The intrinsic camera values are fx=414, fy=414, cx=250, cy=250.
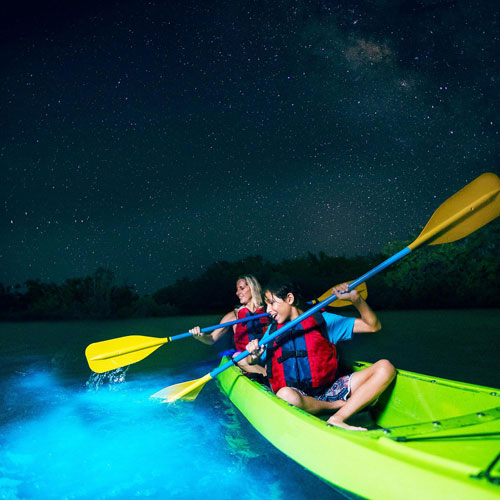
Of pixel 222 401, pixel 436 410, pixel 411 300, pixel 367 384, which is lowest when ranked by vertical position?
pixel 411 300

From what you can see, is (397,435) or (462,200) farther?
(462,200)

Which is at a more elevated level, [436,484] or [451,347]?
[436,484]

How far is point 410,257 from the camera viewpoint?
22.0m

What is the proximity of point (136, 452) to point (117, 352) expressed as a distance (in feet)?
4.80

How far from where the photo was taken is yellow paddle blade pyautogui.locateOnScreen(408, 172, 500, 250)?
2.47 m

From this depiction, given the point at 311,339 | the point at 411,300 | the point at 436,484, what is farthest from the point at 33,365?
the point at 411,300

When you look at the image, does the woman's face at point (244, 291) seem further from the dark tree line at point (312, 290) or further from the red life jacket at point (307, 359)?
the dark tree line at point (312, 290)

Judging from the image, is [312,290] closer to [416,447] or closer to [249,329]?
[249,329]

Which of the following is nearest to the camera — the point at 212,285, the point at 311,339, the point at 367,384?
the point at 367,384

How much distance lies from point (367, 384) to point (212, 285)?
19.3 meters

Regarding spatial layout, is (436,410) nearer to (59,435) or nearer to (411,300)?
(59,435)

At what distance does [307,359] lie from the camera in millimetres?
2477

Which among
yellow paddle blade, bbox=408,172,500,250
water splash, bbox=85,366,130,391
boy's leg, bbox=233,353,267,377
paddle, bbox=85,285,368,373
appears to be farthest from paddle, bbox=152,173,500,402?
water splash, bbox=85,366,130,391

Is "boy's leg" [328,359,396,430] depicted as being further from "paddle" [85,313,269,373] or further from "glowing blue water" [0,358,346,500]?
"paddle" [85,313,269,373]
